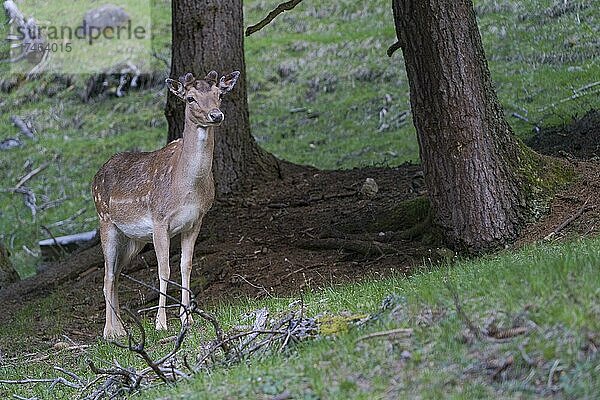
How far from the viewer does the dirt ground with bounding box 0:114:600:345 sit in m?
9.41

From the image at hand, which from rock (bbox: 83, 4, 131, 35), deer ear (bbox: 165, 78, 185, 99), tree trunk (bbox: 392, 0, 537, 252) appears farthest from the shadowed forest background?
deer ear (bbox: 165, 78, 185, 99)

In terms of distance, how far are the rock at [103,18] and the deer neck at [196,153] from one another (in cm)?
1625

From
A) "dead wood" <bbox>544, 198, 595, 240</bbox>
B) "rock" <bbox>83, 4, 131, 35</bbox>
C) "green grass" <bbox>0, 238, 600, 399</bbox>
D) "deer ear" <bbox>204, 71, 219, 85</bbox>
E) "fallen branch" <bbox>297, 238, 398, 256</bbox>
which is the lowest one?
"fallen branch" <bbox>297, 238, 398, 256</bbox>

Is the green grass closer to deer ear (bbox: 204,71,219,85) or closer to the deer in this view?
the deer

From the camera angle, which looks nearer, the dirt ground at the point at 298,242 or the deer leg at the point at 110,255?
the dirt ground at the point at 298,242

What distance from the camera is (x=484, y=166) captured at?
8.95m

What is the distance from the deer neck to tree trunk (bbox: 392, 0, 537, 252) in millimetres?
1917

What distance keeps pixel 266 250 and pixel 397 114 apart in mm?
8725

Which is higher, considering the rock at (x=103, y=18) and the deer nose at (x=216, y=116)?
the rock at (x=103, y=18)

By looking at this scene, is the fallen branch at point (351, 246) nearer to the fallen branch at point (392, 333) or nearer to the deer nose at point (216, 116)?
the deer nose at point (216, 116)

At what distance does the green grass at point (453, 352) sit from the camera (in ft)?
15.1

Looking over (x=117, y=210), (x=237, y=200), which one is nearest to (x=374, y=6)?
(x=237, y=200)

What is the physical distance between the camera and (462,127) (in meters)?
8.92

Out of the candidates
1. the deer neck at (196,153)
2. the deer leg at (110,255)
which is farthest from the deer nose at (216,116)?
the deer leg at (110,255)
